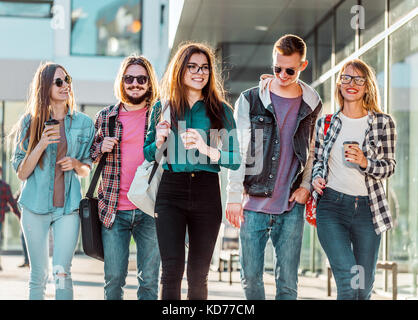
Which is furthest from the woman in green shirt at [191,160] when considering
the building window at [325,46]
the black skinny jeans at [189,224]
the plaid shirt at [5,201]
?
the plaid shirt at [5,201]

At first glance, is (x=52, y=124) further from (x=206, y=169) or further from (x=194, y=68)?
(x=206, y=169)

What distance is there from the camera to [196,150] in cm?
402

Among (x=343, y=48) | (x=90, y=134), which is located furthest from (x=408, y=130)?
(x=90, y=134)

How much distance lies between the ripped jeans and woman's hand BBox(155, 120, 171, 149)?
82 cm

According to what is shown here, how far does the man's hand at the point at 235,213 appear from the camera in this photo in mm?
4129

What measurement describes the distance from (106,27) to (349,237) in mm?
13616

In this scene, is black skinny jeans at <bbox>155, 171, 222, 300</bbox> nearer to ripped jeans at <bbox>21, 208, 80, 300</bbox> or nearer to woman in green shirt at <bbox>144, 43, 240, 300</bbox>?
woman in green shirt at <bbox>144, 43, 240, 300</bbox>

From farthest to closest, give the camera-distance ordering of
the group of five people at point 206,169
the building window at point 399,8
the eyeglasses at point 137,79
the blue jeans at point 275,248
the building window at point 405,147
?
1. the building window at point 405,147
2. the building window at point 399,8
3. the eyeglasses at point 137,79
4. the blue jeans at point 275,248
5. the group of five people at point 206,169

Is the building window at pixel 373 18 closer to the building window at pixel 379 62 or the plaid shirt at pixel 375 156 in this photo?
the building window at pixel 379 62

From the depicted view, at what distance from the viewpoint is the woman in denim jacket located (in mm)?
4332

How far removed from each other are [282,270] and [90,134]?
1.58 m

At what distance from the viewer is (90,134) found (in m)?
4.69

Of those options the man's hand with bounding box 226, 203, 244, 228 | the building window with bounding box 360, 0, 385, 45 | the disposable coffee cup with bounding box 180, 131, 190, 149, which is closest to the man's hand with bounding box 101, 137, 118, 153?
the disposable coffee cup with bounding box 180, 131, 190, 149
